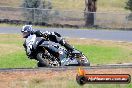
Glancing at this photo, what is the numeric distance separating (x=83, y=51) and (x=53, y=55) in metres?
10.1

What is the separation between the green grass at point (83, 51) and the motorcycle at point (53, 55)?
150 inches

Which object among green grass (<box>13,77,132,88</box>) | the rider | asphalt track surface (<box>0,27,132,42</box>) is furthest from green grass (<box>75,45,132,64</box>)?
green grass (<box>13,77,132,88</box>)

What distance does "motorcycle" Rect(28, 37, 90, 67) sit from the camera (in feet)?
51.8

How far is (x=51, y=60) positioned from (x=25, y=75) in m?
4.23

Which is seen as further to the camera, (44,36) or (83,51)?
(83,51)

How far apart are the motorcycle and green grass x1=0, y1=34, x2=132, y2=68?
3802 mm

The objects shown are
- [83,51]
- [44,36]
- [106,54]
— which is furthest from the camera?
[83,51]

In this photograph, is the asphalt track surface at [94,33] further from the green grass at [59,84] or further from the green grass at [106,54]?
the green grass at [59,84]

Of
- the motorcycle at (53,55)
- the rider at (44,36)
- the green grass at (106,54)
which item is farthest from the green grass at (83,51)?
the motorcycle at (53,55)

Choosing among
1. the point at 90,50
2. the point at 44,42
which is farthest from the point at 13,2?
the point at 44,42

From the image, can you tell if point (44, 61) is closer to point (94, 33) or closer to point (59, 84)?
point (59, 84)

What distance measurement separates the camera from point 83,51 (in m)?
26.4

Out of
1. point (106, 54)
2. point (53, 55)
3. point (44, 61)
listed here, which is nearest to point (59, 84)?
point (44, 61)

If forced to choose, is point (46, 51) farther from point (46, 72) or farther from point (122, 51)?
point (122, 51)
